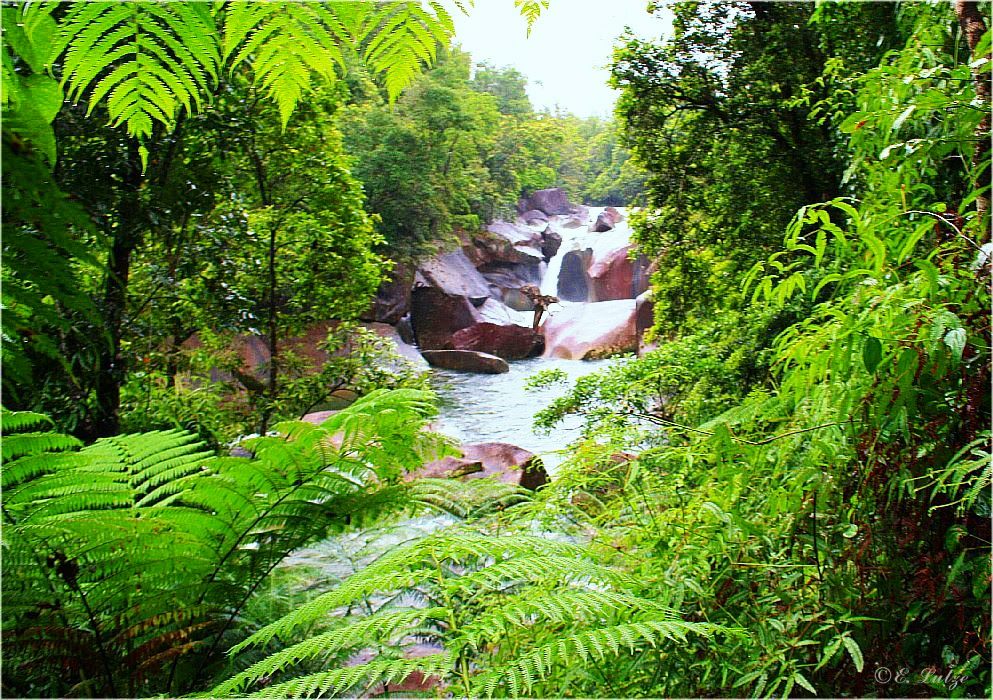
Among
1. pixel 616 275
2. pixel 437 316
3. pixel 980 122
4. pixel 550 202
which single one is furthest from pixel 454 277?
pixel 980 122

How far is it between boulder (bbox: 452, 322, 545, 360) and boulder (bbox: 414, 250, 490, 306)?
0.23 m

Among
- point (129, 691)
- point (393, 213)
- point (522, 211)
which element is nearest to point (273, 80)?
point (129, 691)

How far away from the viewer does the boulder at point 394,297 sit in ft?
12.8

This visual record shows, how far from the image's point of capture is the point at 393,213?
3.53 m

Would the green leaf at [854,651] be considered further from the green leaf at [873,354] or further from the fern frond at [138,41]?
the fern frond at [138,41]

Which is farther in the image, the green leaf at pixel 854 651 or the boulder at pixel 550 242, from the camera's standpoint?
the boulder at pixel 550 242

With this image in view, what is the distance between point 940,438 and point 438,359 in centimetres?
352

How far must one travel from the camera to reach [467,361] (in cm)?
412

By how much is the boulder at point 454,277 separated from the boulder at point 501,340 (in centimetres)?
23

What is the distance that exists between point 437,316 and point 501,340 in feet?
1.43

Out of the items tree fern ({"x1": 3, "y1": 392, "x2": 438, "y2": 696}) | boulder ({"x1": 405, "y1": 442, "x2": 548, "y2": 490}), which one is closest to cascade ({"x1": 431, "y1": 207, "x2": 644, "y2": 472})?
boulder ({"x1": 405, "y1": 442, "x2": 548, "y2": 490})

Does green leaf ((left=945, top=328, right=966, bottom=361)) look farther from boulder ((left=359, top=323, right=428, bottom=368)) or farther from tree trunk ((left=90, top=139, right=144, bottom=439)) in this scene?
boulder ((left=359, top=323, right=428, bottom=368))

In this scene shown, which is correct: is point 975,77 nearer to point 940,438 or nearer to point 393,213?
point 940,438

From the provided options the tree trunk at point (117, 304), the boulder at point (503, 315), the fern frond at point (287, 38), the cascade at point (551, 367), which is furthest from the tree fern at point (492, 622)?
the boulder at point (503, 315)
